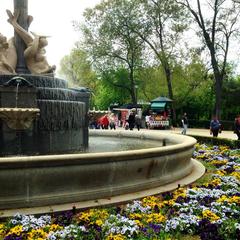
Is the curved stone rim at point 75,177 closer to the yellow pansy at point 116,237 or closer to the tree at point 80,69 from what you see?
the yellow pansy at point 116,237

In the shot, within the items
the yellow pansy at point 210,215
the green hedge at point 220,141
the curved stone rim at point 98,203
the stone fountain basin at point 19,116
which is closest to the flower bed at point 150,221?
the yellow pansy at point 210,215

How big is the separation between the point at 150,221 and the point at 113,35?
39675mm

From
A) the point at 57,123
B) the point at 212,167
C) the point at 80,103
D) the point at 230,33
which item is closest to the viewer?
the point at 57,123

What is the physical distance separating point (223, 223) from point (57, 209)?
7.77 feet

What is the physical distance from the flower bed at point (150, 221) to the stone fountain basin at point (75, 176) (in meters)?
0.42

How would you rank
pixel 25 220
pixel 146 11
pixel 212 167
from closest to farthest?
pixel 25 220
pixel 212 167
pixel 146 11

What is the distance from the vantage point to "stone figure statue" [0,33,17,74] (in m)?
10.9

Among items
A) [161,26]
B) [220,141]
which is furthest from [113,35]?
[220,141]

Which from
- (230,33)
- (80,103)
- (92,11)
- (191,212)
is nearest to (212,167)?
(80,103)

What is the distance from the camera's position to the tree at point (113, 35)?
4378 centimetres

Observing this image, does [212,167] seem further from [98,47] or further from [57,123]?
[98,47]

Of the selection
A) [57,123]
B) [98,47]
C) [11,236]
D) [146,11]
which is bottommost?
[11,236]

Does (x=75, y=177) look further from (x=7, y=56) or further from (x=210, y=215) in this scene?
(x=7, y=56)

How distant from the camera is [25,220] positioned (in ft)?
19.2
